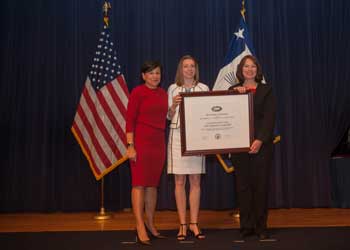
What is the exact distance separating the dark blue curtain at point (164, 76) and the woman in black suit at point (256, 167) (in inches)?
72.4

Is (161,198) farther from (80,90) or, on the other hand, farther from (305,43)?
(305,43)

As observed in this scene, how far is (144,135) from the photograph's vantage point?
128 inches

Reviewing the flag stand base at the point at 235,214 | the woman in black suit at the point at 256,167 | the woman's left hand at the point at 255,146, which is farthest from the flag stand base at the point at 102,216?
the woman's left hand at the point at 255,146

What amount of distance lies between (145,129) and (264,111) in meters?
1.00

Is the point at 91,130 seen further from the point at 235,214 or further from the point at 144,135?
the point at 235,214

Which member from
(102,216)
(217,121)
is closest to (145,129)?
(217,121)

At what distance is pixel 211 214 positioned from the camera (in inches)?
193

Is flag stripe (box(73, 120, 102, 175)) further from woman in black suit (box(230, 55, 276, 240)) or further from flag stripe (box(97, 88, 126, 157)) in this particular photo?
woman in black suit (box(230, 55, 276, 240))

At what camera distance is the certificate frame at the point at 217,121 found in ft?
10.6

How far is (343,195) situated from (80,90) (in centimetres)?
364

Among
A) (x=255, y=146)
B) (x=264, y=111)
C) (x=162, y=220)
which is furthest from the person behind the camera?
(x=162, y=220)

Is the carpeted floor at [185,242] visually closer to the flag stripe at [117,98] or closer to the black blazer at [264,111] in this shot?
the black blazer at [264,111]

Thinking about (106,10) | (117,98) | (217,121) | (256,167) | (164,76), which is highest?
(106,10)

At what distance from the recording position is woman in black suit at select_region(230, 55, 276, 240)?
3.26 m
